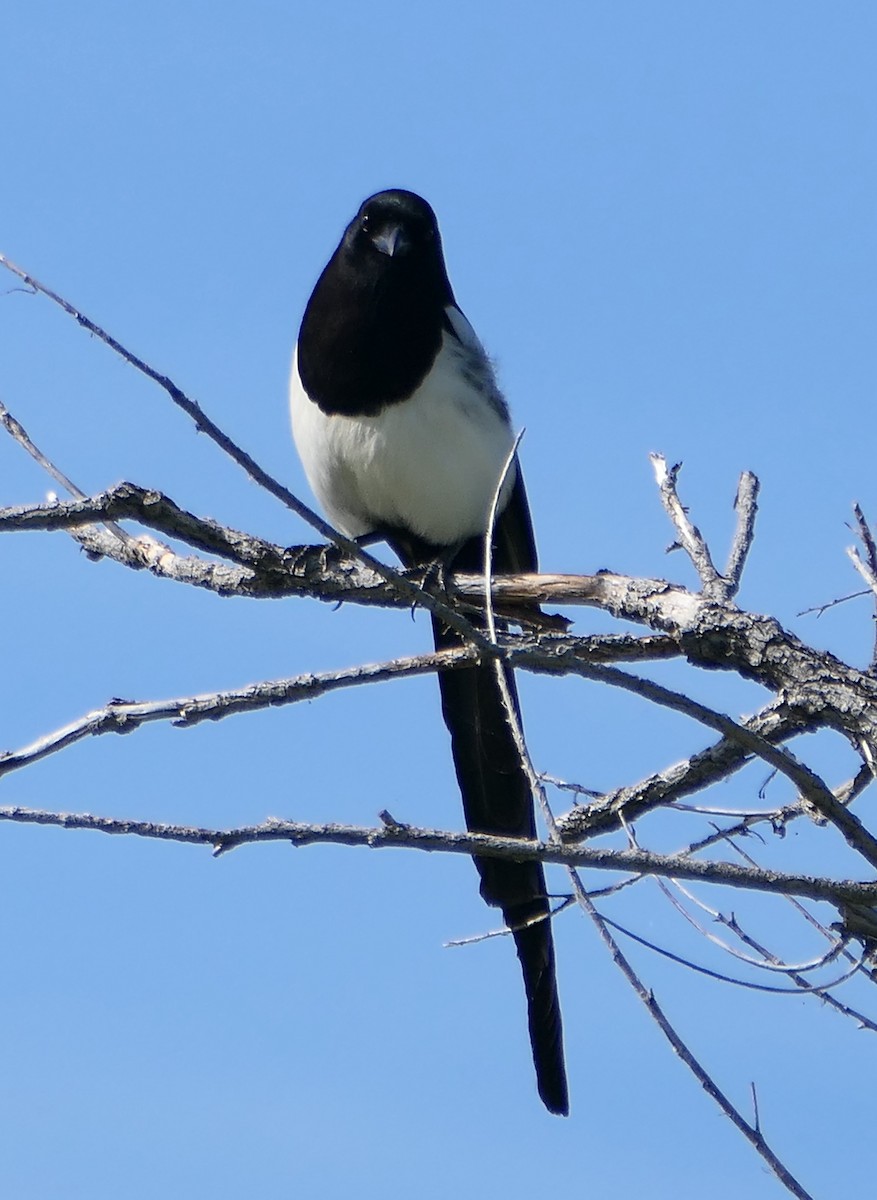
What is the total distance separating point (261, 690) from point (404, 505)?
1677 millimetres

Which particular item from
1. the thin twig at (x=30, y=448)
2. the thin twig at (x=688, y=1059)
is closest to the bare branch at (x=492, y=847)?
the thin twig at (x=688, y=1059)

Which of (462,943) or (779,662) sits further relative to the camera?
(462,943)

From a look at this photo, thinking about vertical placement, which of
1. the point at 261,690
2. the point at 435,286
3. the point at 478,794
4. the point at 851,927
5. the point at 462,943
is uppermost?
the point at 435,286

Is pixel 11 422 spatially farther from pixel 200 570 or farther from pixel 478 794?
pixel 478 794

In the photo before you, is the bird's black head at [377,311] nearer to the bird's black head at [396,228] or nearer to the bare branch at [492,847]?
the bird's black head at [396,228]

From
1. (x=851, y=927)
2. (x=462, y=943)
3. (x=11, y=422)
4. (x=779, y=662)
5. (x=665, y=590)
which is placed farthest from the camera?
(x=11, y=422)

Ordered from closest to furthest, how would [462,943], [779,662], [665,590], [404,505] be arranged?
[779,662]
[665,590]
[462,943]
[404,505]

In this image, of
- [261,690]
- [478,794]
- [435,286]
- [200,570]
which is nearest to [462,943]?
[261,690]

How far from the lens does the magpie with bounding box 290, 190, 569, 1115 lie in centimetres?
431

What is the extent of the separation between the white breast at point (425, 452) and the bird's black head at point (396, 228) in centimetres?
28

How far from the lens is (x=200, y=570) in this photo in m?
3.37

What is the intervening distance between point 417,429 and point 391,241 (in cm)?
58

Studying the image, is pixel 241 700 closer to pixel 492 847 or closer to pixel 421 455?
pixel 492 847

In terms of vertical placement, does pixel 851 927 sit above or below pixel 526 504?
below
